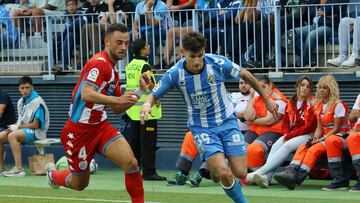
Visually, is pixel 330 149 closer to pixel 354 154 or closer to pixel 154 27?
pixel 354 154

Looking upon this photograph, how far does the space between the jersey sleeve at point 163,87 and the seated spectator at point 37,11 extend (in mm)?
8344

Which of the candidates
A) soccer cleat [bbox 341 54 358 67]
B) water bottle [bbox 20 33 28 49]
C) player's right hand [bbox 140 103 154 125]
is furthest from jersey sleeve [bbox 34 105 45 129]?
player's right hand [bbox 140 103 154 125]

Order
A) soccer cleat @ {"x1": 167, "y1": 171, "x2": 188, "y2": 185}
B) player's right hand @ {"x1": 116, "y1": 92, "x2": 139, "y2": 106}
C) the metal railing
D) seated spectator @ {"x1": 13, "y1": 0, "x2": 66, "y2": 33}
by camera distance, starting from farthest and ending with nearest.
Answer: seated spectator @ {"x1": 13, "y1": 0, "x2": 66, "y2": 33} < the metal railing < soccer cleat @ {"x1": 167, "y1": 171, "x2": 188, "y2": 185} < player's right hand @ {"x1": 116, "y1": 92, "x2": 139, "y2": 106}

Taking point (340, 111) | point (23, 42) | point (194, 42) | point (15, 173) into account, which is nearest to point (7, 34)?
point (23, 42)

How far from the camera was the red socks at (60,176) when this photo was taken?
42.8ft

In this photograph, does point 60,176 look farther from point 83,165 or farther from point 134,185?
point 134,185

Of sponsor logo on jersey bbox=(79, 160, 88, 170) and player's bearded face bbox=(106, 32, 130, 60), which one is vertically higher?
player's bearded face bbox=(106, 32, 130, 60)

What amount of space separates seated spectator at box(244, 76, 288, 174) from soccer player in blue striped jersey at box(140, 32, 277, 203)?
3.60 m

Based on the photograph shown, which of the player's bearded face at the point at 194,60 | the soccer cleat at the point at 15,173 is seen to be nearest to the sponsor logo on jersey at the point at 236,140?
the player's bearded face at the point at 194,60

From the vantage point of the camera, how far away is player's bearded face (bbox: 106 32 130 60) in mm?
12195

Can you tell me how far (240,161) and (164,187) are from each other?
3.92 m

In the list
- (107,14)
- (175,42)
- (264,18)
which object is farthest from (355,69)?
(107,14)

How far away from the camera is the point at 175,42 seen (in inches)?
750

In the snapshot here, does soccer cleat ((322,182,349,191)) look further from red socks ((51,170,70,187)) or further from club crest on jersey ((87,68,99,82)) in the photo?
club crest on jersey ((87,68,99,82))
